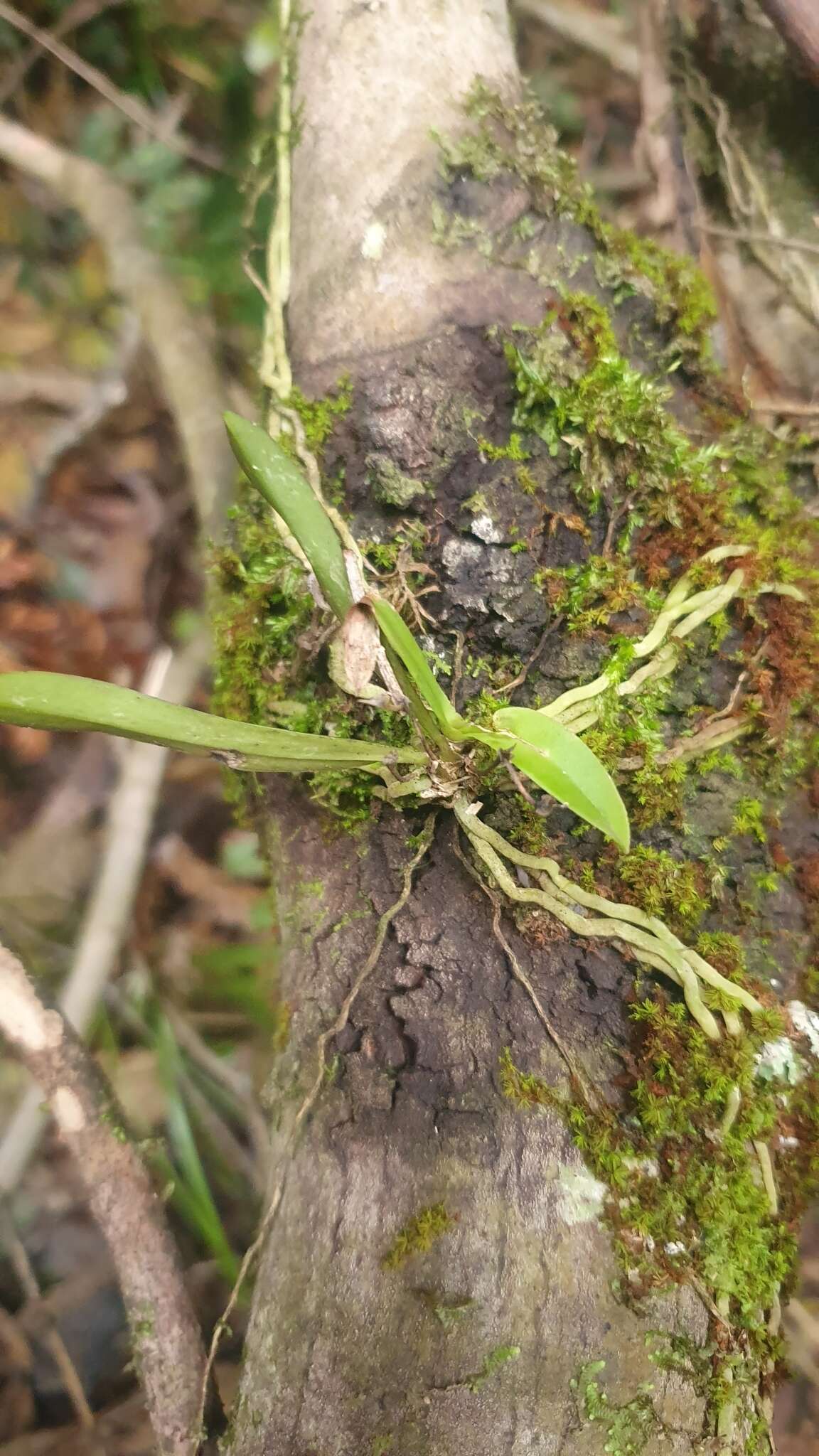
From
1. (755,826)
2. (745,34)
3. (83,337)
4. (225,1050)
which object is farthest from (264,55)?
(225,1050)

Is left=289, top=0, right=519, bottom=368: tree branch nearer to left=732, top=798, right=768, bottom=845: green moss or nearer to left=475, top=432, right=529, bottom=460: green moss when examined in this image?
left=475, top=432, right=529, bottom=460: green moss

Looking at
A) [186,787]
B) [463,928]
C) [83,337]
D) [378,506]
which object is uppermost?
[378,506]

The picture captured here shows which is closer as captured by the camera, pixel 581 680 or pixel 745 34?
pixel 581 680

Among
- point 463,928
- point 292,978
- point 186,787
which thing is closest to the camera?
point 463,928

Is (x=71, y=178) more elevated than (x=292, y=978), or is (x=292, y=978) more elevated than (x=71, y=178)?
(x=71, y=178)

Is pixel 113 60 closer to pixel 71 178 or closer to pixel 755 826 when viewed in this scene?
pixel 71 178

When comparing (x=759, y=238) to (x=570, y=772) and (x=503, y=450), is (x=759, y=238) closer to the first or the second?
(x=503, y=450)
